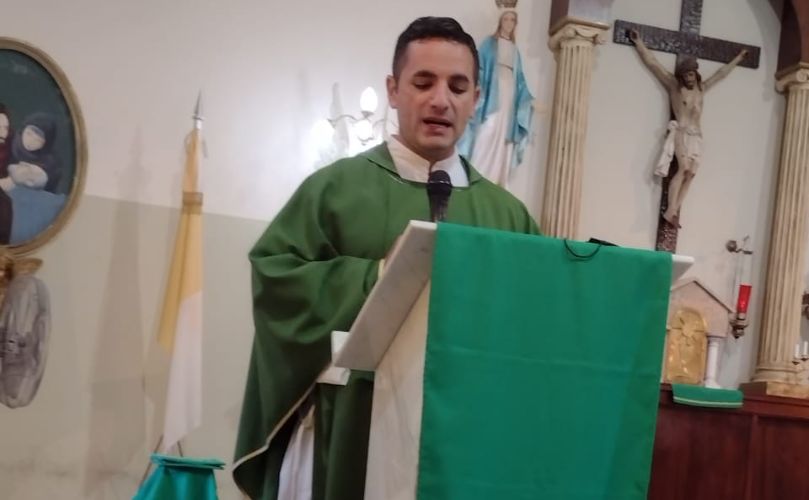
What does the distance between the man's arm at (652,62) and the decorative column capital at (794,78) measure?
743mm

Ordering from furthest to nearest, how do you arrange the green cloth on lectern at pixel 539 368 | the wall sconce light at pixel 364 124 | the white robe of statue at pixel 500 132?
1. the white robe of statue at pixel 500 132
2. the wall sconce light at pixel 364 124
3. the green cloth on lectern at pixel 539 368

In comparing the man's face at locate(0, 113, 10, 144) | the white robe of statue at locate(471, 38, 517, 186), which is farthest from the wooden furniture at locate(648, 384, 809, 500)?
the man's face at locate(0, 113, 10, 144)

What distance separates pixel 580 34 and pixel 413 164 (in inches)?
119

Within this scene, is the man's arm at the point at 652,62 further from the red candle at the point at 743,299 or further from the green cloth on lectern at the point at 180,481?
the green cloth on lectern at the point at 180,481

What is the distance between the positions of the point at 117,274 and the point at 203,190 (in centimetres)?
61

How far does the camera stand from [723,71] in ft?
17.9

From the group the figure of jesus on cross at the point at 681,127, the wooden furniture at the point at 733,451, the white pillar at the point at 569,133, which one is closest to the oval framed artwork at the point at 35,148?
the white pillar at the point at 569,133

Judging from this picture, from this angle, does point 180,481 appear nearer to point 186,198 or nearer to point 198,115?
Answer: point 186,198

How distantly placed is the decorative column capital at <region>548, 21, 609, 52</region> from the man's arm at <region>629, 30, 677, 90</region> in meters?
0.34

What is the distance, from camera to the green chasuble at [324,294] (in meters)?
2.02

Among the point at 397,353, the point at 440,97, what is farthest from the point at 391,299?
the point at 440,97

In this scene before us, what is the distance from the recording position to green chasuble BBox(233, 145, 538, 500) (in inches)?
79.5

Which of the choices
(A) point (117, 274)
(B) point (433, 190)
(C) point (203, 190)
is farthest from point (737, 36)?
(B) point (433, 190)

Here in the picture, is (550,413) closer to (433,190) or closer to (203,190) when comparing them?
(433,190)
